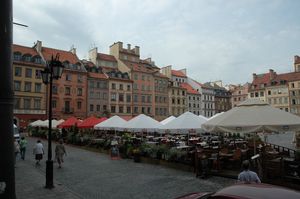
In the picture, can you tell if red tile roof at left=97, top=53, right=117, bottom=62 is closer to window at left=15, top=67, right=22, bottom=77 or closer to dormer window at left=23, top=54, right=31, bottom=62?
dormer window at left=23, top=54, right=31, bottom=62

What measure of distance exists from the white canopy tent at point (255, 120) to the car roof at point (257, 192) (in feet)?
17.4

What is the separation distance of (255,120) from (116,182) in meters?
6.04

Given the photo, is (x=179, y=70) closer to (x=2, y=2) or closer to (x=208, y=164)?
(x=208, y=164)

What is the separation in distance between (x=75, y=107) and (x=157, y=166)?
45.9 metres

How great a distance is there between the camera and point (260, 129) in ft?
30.1

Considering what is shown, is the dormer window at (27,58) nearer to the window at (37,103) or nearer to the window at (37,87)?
the window at (37,87)

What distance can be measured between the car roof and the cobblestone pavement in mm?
5345

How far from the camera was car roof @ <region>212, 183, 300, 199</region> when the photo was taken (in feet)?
12.4

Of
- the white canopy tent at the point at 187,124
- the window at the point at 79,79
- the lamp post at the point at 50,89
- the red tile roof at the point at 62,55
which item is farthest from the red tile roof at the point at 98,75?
the lamp post at the point at 50,89

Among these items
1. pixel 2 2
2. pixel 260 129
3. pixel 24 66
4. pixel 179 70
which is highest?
pixel 179 70

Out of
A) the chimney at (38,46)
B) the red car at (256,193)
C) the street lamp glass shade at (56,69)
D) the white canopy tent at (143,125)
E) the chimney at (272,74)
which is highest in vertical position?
the chimney at (38,46)

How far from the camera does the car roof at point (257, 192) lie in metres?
3.78

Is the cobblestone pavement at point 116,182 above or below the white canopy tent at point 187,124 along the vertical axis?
below

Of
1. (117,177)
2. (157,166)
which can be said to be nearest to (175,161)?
(157,166)
